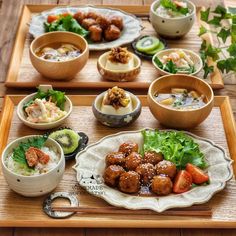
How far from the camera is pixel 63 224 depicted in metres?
2.10

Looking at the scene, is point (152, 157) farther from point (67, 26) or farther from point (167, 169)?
point (67, 26)

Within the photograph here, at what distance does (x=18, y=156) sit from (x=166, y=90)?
34.4 inches

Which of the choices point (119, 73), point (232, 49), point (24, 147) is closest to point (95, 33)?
point (119, 73)

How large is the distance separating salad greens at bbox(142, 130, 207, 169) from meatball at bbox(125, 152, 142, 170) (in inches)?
3.4

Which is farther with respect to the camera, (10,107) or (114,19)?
(114,19)

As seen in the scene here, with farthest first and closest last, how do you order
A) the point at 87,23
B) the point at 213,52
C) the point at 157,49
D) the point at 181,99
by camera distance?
the point at 87,23, the point at 157,49, the point at 213,52, the point at 181,99

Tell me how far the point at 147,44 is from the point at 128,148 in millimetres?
1013

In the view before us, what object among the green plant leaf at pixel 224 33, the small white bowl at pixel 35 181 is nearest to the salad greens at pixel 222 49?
the green plant leaf at pixel 224 33

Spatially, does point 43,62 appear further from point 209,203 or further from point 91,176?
point 209,203

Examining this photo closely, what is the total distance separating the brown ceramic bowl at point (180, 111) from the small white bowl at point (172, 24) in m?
0.61

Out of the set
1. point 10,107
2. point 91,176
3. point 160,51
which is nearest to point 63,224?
point 91,176

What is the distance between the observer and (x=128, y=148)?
2355 mm

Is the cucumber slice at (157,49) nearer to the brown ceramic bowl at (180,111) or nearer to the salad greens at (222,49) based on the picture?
the salad greens at (222,49)

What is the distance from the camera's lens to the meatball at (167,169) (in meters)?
2.23
